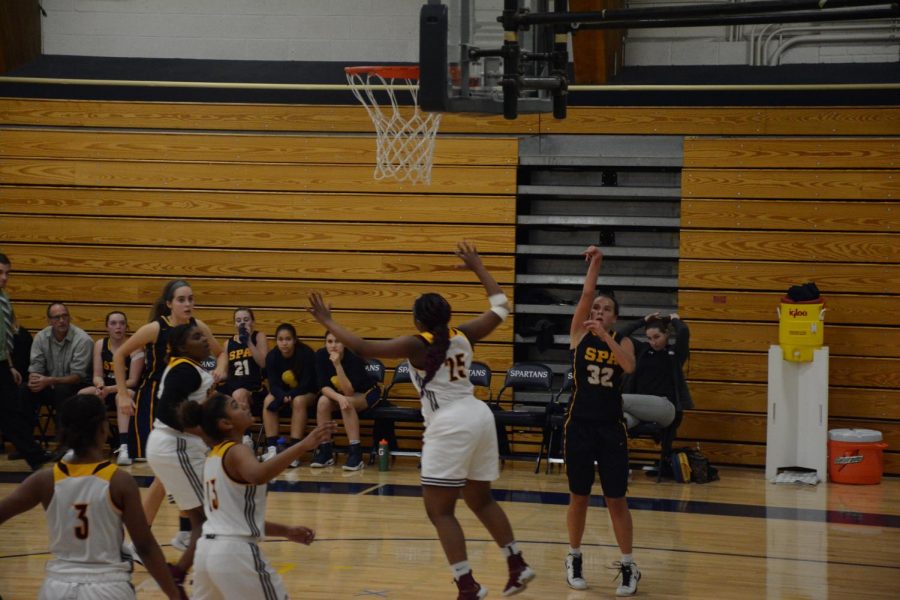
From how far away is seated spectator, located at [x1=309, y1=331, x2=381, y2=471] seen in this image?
11.3 metres

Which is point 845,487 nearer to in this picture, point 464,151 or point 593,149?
point 593,149

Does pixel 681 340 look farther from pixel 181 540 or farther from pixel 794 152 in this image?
pixel 181 540

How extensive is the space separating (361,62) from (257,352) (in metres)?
3.37

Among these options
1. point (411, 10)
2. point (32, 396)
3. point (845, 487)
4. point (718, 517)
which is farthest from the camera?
point (411, 10)

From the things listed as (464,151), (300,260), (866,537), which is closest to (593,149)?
(464,151)

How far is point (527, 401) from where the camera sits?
12.0 metres

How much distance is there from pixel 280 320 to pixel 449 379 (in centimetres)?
679

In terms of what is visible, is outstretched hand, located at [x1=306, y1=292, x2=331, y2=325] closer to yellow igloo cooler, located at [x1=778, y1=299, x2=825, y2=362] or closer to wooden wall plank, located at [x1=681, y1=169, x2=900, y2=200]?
yellow igloo cooler, located at [x1=778, y1=299, x2=825, y2=362]

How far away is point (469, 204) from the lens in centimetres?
1220

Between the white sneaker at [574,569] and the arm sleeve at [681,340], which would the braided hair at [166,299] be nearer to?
the white sneaker at [574,569]

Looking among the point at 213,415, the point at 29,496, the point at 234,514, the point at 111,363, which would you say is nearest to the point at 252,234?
the point at 111,363

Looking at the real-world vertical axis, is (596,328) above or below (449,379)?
above

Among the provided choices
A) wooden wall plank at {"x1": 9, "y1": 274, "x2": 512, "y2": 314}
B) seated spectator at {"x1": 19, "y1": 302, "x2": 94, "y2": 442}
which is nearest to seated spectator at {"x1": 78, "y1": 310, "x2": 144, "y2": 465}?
seated spectator at {"x1": 19, "y1": 302, "x2": 94, "y2": 442}

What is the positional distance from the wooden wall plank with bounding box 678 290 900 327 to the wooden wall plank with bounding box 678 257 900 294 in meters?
0.07
